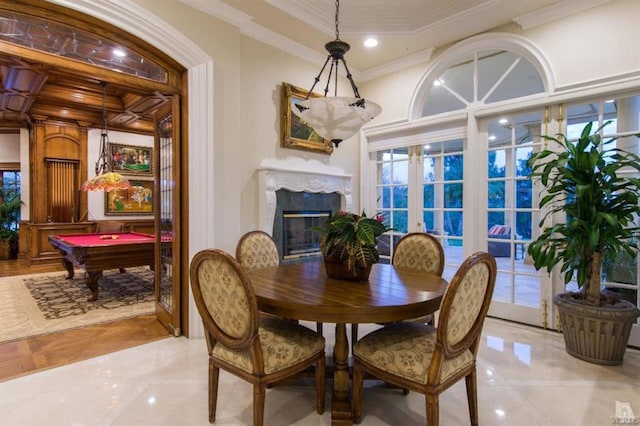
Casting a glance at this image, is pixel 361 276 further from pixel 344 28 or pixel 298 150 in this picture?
pixel 344 28

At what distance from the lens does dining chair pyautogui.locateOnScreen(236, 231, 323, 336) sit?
2918 millimetres

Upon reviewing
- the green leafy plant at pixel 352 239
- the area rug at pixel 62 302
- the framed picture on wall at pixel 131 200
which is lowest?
the area rug at pixel 62 302

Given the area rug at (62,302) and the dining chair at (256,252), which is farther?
the area rug at (62,302)

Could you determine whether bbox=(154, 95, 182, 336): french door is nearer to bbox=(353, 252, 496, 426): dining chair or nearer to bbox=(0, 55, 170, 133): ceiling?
bbox=(0, 55, 170, 133): ceiling

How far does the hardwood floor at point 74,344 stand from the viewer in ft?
8.93

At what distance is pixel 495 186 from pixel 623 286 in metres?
1.42

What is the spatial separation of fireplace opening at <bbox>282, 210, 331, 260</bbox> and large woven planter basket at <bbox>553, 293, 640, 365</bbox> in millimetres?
2475

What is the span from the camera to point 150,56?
307cm

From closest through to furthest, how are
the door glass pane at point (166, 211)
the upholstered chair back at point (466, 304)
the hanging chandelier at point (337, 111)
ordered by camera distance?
the upholstered chair back at point (466, 304) < the hanging chandelier at point (337, 111) < the door glass pane at point (166, 211)

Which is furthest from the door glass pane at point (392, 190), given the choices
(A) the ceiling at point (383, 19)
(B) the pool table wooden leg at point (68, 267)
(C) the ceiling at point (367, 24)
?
(B) the pool table wooden leg at point (68, 267)

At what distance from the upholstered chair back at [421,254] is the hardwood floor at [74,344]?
7.74 feet

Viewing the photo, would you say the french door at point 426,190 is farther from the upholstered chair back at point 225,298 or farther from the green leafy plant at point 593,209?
the upholstered chair back at point 225,298

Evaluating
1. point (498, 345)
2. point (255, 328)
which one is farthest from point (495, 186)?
point (255, 328)

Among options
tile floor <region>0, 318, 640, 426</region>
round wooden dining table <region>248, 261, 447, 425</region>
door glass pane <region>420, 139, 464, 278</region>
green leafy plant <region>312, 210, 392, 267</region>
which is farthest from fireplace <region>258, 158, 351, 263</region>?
green leafy plant <region>312, 210, 392, 267</region>
